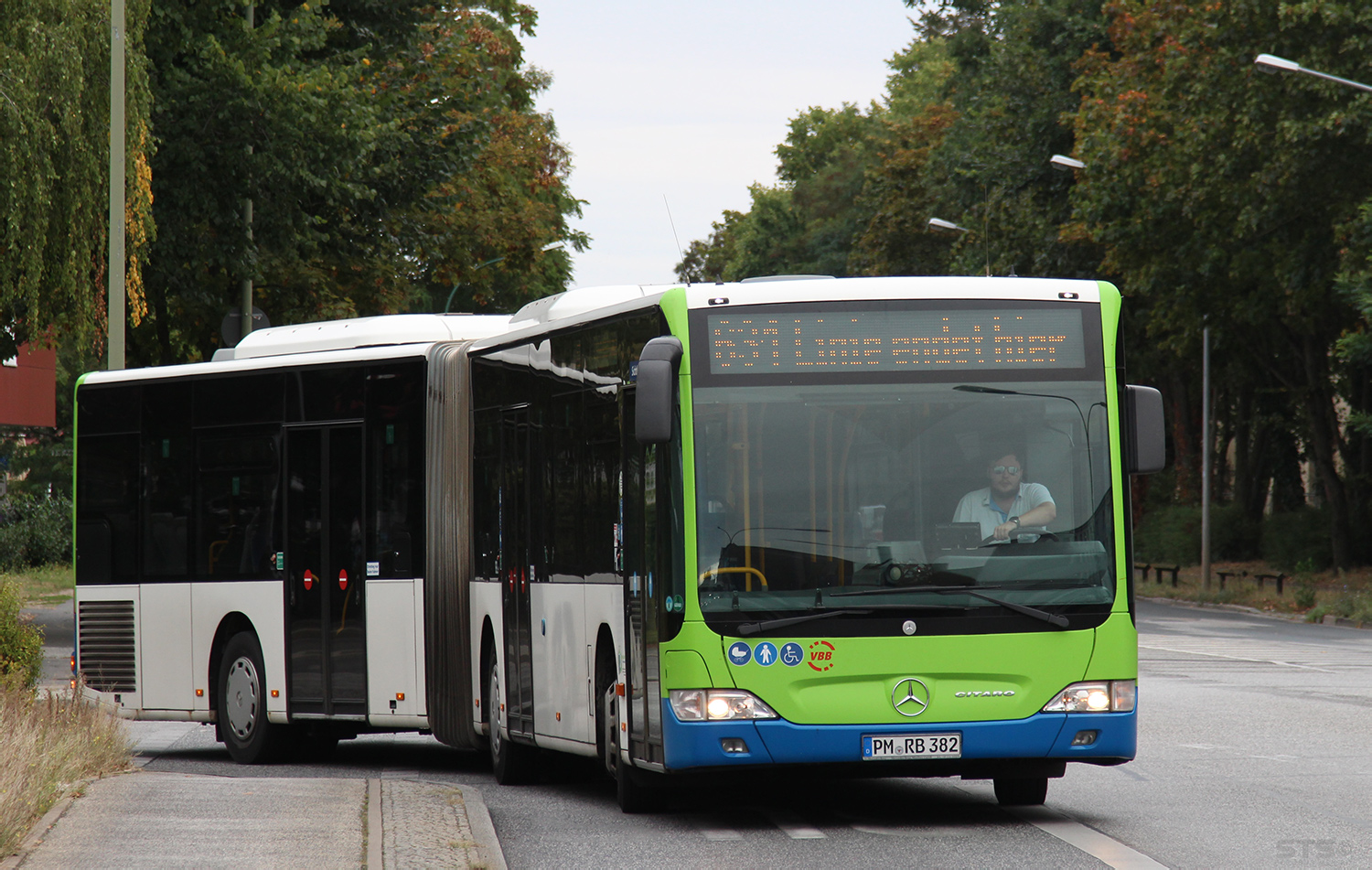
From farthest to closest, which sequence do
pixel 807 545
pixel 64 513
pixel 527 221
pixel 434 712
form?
pixel 64 513 < pixel 527 221 < pixel 434 712 < pixel 807 545

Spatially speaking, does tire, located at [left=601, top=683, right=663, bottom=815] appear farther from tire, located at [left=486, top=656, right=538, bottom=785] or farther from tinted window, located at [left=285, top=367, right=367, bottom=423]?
tinted window, located at [left=285, top=367, right=367, bottom=423]

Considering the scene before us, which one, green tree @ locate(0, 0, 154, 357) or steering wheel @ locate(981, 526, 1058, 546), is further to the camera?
green tree @ locate(0, 0, 154, 357)

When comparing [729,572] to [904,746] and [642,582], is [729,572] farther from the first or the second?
[904,746]

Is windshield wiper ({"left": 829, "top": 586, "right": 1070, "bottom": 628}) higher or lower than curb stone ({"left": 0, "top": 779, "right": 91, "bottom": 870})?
higher

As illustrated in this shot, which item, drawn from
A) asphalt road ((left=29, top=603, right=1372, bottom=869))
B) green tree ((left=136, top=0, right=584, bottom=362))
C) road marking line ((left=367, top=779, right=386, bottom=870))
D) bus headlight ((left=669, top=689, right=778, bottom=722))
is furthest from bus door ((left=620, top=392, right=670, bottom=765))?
green tree ((left=136, top=0, right=584, bottom=362))

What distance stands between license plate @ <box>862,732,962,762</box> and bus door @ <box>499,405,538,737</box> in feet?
9.67

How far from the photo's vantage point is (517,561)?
12.6 metres

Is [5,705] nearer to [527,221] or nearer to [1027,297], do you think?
[1027,297]

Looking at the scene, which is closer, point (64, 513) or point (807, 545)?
point (807, 545)

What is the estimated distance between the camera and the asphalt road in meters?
9.34

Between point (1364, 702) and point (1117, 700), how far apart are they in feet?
31.6

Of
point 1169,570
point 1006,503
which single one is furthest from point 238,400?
point 1169,570

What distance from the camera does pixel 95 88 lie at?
20.2 metres

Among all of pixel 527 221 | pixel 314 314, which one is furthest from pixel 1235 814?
pixel 527 221
